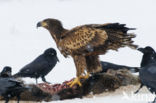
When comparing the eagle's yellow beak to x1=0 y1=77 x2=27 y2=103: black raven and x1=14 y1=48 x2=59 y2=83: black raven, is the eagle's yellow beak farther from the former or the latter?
x1=14 y1=48 x2=59 y2=83: black raven

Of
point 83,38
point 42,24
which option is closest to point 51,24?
point 42,24

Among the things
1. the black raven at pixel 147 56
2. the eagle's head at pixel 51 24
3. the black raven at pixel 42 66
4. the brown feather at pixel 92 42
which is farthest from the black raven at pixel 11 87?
the black raven at pixel 147 56

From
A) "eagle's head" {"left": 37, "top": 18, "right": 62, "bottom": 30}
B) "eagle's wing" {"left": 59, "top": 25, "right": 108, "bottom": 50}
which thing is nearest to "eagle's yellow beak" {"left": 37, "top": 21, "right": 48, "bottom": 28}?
"eagle's head" {"left": 37, "top": 18, "right": 62, "bottom": 30}

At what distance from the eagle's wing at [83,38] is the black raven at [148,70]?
56.6 inches

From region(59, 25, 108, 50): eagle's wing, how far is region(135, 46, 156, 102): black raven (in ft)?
4.72

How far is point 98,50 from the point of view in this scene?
10039 millimetres

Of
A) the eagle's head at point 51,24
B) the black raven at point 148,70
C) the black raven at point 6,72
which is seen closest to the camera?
the black raven at point 148,70

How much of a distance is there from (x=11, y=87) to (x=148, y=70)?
126 inches

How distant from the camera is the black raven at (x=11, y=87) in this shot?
Result: 32.4 ft

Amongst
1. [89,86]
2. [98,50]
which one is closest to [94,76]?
[89,86]

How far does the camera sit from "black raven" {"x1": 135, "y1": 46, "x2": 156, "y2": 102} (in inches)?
314

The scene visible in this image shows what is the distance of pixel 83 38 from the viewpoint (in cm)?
1011

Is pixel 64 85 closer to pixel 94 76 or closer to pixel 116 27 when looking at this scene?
pixel 94 76

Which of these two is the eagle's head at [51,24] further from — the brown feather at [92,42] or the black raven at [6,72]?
the black raven at [6,72]
